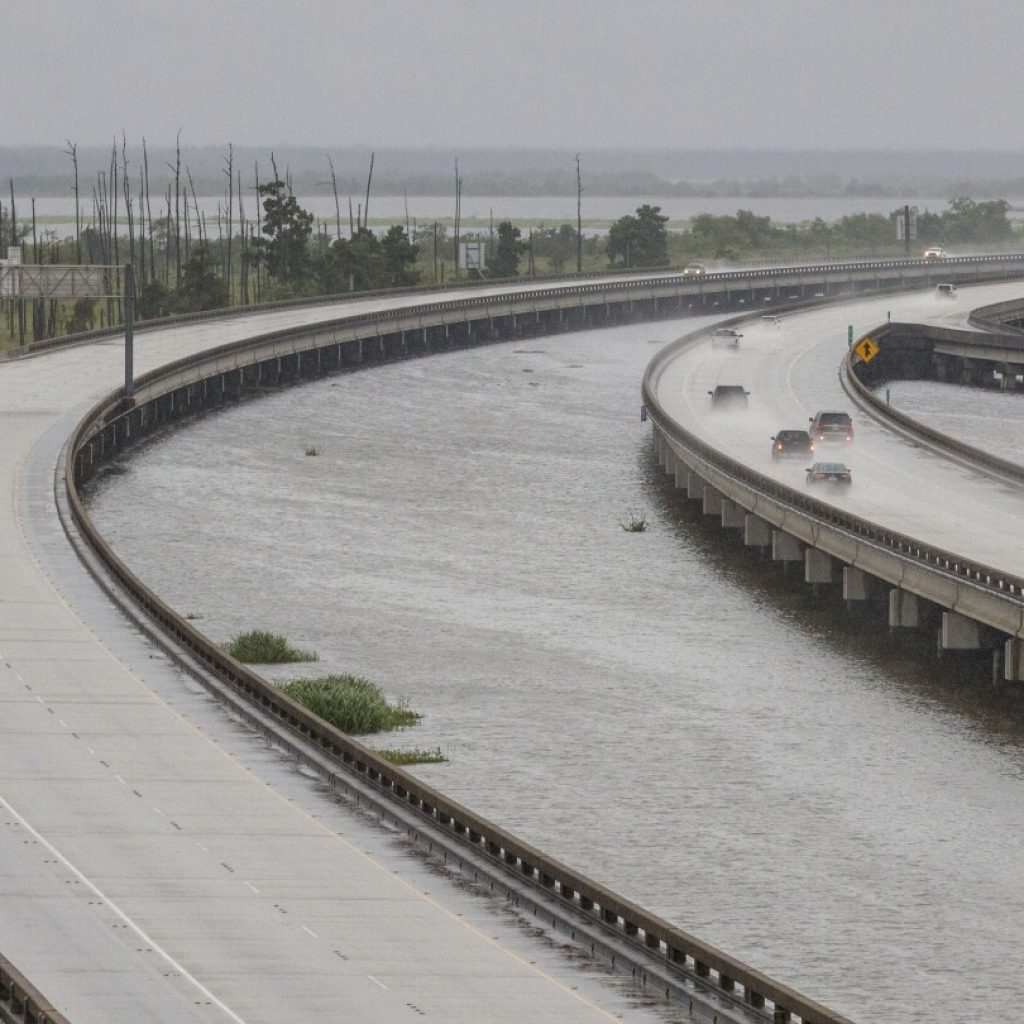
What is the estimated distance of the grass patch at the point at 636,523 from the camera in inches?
4119

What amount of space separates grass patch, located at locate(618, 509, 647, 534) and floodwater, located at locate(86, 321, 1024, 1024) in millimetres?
687

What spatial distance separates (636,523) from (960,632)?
3240 centimetres

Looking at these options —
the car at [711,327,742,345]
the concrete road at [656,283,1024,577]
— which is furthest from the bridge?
the car at [711,327,742,345]

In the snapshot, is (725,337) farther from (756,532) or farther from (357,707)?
(357,707)

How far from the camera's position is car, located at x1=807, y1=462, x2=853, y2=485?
96.6 metres

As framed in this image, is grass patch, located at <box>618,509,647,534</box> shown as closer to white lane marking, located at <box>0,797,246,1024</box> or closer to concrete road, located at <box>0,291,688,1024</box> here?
concrete road, located at <box>0,291,688,1024</box>

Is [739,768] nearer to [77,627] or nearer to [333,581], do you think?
[77,627]

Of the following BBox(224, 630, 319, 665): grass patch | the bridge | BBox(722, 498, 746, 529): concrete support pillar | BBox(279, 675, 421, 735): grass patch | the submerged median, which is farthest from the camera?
BBox(722, 498, 746, 529): concrete support pillar

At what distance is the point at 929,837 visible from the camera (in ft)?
187

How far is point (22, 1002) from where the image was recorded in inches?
1366

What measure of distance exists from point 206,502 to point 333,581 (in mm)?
20597

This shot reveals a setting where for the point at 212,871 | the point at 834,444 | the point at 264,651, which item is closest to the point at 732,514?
the point at 834,444

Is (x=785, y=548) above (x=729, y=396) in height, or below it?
below

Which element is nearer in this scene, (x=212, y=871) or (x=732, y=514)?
(x=212, y=871)
